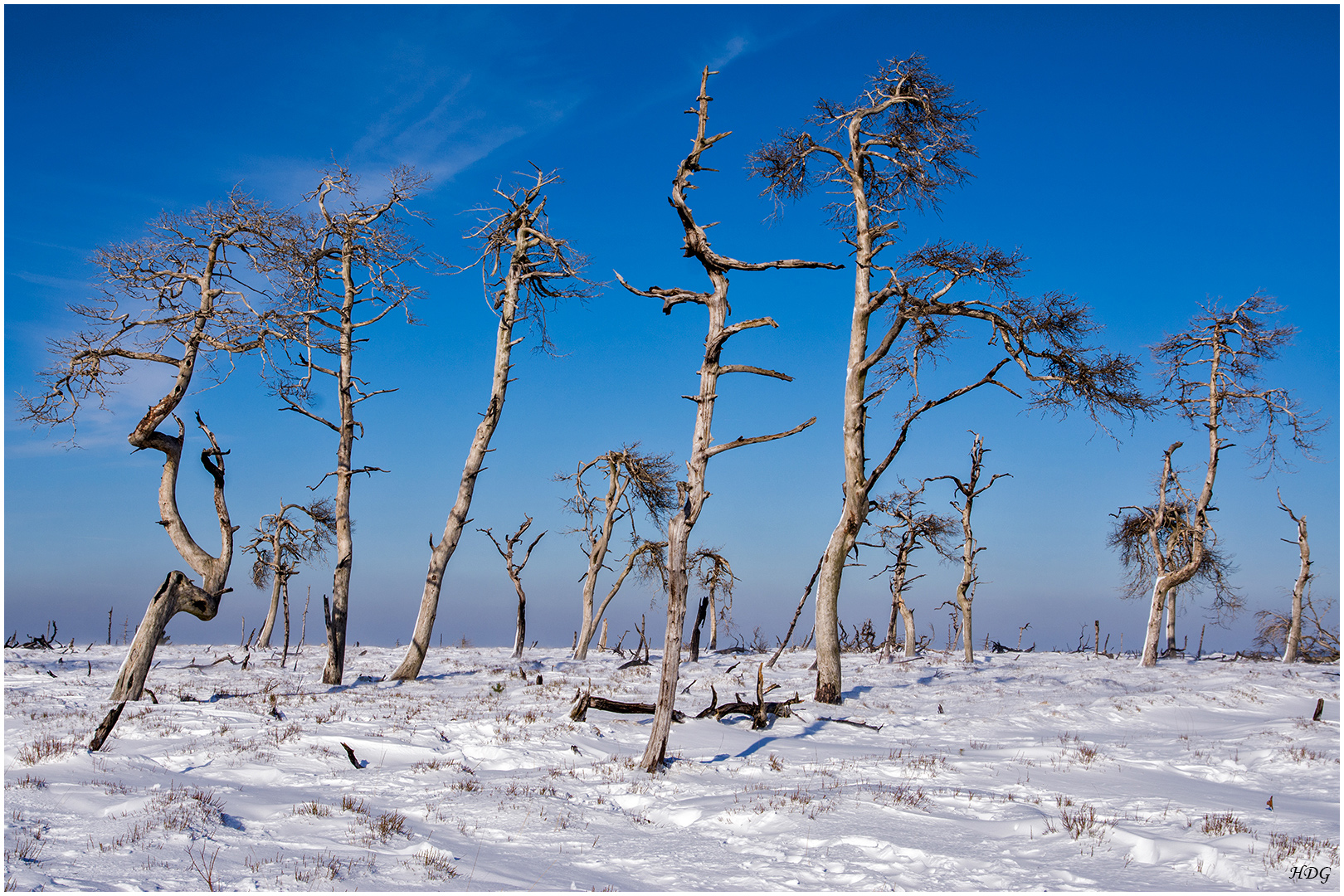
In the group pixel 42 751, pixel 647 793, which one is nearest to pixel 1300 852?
pixel 647 793

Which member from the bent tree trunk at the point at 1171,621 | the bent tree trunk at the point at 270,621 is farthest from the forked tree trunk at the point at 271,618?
the bent tree trunk at the point at 1171,621

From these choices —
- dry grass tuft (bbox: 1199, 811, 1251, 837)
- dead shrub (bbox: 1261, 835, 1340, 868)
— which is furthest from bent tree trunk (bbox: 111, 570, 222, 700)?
dead shrub (bbox: 1261, 835, 1340, 868)

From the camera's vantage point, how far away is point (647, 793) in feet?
28.5

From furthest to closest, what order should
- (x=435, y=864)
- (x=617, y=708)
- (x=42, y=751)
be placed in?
(x=617, y=708) < (x=42, y=751) < (x=435, y=864)

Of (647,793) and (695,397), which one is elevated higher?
(695,397)

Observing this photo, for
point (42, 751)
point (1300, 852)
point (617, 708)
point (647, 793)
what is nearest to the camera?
point (1300, 852)

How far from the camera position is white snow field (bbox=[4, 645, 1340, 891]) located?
20.0 feet

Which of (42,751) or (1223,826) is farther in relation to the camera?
(42,751)

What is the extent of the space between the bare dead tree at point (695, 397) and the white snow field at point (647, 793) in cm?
101

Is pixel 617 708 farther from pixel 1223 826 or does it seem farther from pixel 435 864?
pixel 1223 826

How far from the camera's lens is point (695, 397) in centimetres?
1020

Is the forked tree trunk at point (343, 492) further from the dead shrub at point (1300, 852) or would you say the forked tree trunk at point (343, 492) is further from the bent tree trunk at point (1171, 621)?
the bent tree trunk at point (1171, 621)

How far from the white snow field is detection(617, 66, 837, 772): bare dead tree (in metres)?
1.01

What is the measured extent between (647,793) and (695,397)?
456 centimetres
